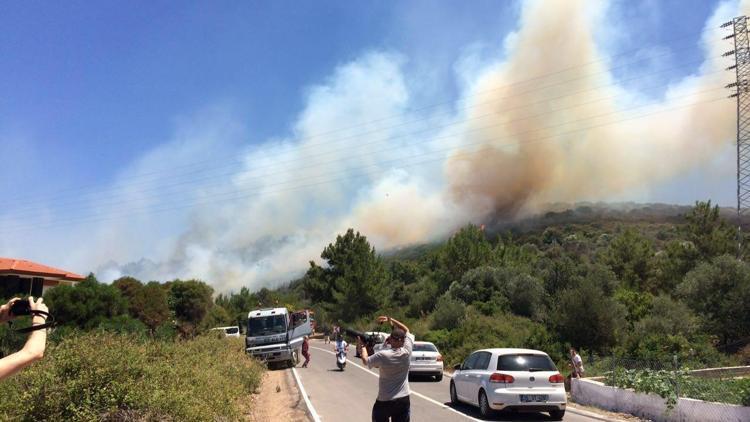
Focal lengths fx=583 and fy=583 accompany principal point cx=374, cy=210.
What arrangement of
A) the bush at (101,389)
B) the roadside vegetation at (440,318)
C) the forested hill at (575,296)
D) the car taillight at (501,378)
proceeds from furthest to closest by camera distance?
the forested hill at (575,296) → the car taillight at (501,378) → the roadside vegetation at (440,318) → the bush at (101,389)

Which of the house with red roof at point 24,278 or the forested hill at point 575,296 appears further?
the house with red roof at point 24,278

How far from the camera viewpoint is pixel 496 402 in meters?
11.5

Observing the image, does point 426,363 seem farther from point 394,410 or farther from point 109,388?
point 394,410

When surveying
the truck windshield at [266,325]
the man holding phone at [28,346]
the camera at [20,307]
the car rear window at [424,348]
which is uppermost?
the truck windshield at [266,325]

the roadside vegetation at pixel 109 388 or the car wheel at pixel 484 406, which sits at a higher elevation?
the roadside vegetation at pixel 109 388

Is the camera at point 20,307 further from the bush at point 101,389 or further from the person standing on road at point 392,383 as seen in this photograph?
the bush at point 101,389

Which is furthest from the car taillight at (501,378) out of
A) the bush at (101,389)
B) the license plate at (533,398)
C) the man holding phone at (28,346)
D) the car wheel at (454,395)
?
the man holding phone at (28,346)

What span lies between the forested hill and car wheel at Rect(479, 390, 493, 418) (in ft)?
15.9

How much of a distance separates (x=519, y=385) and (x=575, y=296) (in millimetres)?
17960

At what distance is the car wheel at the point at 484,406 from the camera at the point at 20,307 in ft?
33.1

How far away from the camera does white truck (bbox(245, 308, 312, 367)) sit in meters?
26.2

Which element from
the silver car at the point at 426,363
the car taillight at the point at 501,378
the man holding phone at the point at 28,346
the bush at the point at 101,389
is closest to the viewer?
the man holding phone at the point at 28,346

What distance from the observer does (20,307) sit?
3145 millimetres

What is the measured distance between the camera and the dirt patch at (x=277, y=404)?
39.2ft
